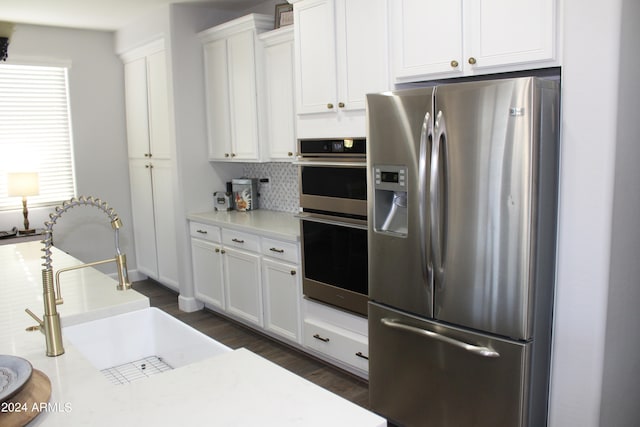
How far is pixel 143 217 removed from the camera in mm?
5520

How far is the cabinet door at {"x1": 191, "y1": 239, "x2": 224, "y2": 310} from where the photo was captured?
4344 millimetres

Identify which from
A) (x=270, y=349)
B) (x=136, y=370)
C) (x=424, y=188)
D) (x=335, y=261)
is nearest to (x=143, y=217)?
(x=270, y=349)

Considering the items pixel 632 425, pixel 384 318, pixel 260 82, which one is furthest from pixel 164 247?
pixel 632 425

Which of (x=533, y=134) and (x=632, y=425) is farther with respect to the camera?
(x=632, y=425)

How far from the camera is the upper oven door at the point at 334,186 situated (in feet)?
9.61

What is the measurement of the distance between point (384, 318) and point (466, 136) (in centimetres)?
97

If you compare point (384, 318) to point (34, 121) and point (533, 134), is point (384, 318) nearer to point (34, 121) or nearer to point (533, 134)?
point (533, 134)

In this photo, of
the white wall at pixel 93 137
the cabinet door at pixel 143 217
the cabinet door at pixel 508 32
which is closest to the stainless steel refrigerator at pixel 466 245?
the cabinet door at pixel 508 32

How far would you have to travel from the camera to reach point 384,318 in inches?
103

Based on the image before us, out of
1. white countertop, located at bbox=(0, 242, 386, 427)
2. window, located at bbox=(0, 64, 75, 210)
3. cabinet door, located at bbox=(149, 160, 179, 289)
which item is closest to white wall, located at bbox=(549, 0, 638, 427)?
white countertop, located at bbox=(0, 242, 386, 427)

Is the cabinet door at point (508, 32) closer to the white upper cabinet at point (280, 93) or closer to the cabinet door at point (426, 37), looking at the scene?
the cabinet door at point (426, 37)

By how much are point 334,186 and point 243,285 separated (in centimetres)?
135

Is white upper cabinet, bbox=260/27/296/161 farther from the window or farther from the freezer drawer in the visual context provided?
the window

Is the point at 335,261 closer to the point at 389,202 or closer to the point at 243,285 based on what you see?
the point at 389,202
